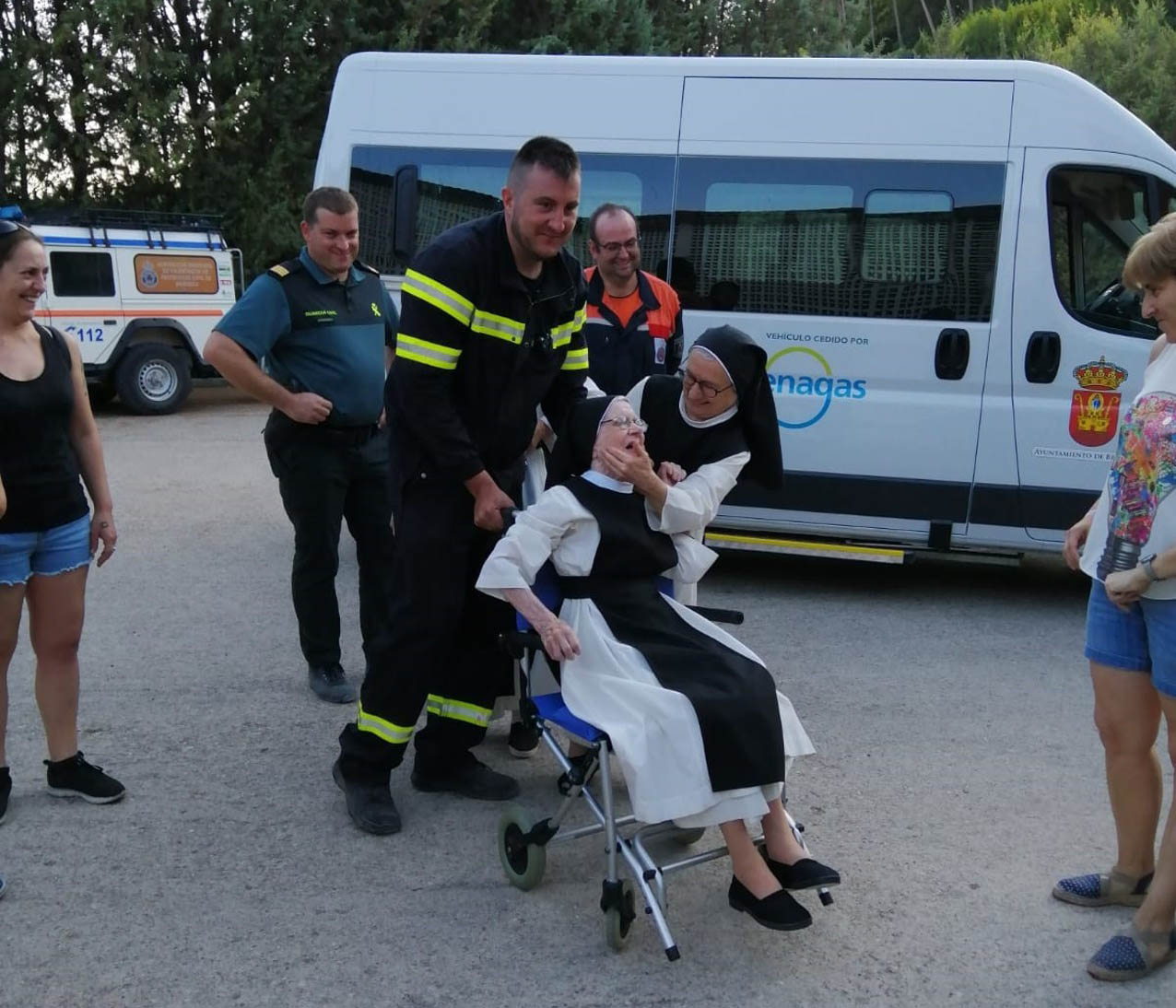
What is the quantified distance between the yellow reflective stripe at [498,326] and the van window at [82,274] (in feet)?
38.8

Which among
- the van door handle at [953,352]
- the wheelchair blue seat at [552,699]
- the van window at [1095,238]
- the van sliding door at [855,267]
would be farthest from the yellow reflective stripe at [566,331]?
the van window at [1095,238]

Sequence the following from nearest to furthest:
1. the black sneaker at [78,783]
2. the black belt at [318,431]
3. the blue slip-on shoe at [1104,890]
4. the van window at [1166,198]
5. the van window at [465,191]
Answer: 1. the blue slip-on shoe at [1104,890]
2. the black sneaker at [78,783]
3. the black belt at [318,431]
4. the van window at [1166,198]
5. the van window at [465,191]

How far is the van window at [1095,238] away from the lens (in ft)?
21.4

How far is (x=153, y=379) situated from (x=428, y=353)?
12.3m

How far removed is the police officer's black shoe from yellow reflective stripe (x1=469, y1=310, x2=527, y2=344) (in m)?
1.54

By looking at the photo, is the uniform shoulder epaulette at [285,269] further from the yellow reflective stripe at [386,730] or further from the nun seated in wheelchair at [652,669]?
the yellow reflective stripe at [386,730]

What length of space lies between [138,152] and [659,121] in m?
12.7

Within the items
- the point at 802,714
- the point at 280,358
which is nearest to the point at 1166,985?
the point at 802,714

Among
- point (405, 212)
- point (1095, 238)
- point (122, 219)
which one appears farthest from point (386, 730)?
point (122, 219)

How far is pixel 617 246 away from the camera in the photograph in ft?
18.4

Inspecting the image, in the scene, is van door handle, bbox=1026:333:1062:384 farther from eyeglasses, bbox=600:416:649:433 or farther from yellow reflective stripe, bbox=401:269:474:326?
yellow reflective stripe, bbox=401:269:474:326

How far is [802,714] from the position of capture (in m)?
5.14

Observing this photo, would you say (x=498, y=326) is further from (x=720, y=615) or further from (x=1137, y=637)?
(x=1137, y=637)

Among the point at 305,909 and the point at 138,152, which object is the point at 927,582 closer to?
the point at 305,909
